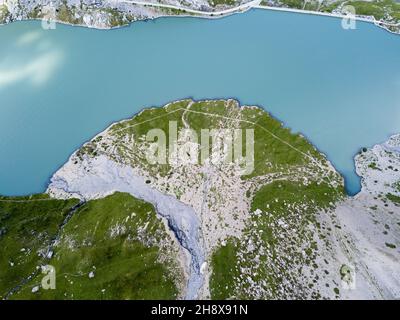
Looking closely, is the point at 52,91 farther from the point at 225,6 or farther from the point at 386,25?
the point at 386,25

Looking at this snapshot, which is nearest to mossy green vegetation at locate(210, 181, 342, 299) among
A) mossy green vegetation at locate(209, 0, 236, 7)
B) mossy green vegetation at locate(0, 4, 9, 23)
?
mossy green vegetation at locate(209, 0, 236, 7)

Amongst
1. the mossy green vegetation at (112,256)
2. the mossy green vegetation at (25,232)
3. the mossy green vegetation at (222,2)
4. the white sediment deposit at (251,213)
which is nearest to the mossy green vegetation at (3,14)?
the mossy green vegetation at (222,2)

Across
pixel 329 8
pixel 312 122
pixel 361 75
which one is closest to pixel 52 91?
pixel 312 122

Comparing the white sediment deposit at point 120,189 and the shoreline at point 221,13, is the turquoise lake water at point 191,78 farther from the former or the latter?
the white sediment deposit at point 120,189

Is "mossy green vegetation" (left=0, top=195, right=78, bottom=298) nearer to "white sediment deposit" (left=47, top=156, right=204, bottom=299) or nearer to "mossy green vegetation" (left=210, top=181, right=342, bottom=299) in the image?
"white sediment deposit" (left=47, top=156, right=204, bottom=299)

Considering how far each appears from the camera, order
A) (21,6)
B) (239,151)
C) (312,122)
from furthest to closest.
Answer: (21,6)
(312,122)
(239,151)

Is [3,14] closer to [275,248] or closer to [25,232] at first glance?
[25,232]
